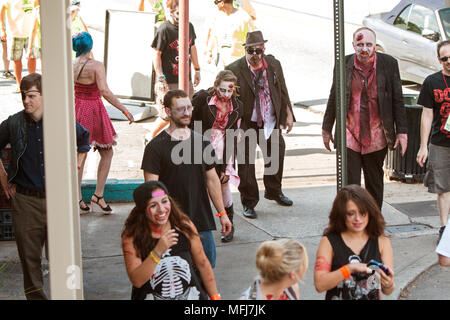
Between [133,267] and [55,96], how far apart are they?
1.14 m

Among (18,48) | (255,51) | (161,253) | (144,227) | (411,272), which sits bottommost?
(411,272)

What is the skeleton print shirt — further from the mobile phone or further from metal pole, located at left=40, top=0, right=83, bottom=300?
the mobile phone

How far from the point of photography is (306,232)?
7.26 m

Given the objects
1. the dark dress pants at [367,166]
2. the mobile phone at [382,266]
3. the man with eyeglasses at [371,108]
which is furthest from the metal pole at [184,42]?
the mobile phone at [382,266]

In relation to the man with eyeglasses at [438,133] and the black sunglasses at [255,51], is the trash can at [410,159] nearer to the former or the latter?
the man with eyeglasses at [438,133]

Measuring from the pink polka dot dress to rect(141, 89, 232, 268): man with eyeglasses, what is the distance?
7.03ft

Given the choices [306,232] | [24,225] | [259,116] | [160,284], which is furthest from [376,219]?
[259,116]

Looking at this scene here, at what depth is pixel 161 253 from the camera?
13.8ft

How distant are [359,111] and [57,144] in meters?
3.77

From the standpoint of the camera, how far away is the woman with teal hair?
721 centimetres

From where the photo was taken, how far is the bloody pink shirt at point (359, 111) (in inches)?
268

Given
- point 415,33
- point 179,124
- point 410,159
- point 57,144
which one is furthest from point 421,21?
point 57,144

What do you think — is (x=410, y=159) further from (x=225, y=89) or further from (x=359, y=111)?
(x=225, y=89)

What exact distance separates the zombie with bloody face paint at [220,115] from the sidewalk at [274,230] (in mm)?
671
